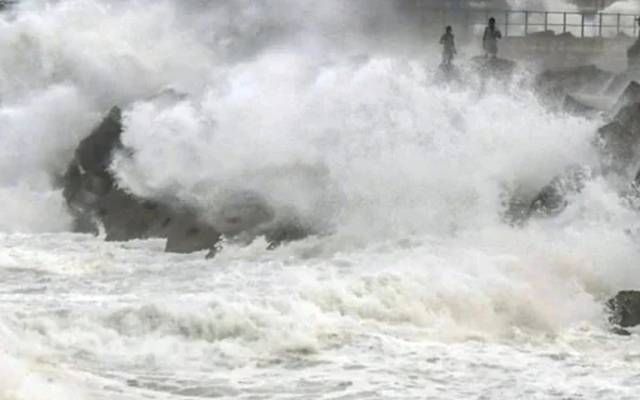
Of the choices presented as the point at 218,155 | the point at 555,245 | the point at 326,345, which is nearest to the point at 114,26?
the point at 218,155

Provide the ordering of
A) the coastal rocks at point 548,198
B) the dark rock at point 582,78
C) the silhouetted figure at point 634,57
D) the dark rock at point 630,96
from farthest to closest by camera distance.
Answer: the silhouetted figure at point 634,57 → the dark rock at point 582,78 → the dark rock at point 630,96 → the coastal rocks at point 548,198

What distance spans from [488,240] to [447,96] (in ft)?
13.3

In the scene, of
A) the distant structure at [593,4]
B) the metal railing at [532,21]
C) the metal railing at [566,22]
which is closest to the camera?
the metal railing at [566,22]

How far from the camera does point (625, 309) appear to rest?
995cm

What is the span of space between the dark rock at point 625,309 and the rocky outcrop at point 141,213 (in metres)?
4.29

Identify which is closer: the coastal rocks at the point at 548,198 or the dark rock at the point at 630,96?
the coastal rocks at the point at 548,198

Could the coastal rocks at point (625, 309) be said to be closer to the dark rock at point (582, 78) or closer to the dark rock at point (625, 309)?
the dark rock at point (625, 309)

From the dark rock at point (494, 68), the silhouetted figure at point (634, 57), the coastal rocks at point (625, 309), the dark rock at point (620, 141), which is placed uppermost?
the silhouetted figure at point (634, 57)

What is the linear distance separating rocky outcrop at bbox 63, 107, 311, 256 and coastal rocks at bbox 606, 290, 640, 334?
429 cm

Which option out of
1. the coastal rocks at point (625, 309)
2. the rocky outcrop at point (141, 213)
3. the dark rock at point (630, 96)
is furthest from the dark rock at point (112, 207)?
the dark rock at point (630, 96)

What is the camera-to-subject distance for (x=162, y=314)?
9531 millimetres

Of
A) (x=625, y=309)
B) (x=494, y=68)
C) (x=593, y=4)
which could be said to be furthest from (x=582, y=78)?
(x=625, y=309)

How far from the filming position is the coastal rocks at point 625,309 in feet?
32.4

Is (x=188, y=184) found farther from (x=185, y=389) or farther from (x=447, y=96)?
(x=185, y=389)
